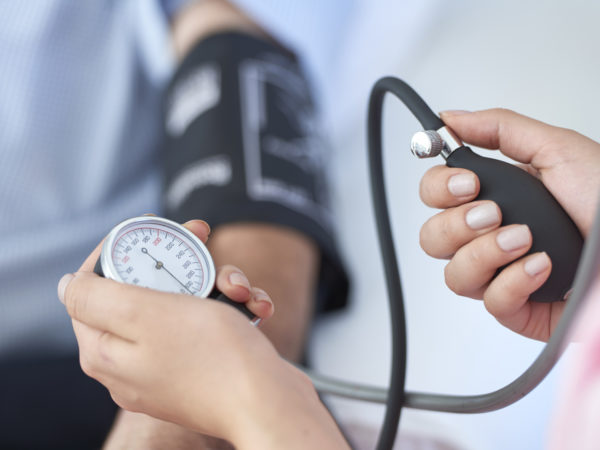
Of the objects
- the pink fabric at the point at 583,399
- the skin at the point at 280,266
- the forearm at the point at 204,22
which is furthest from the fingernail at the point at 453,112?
the forearm at the point at 204,22

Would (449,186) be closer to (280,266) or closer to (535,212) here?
(535,212)

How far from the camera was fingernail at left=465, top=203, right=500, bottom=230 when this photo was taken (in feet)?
0.97

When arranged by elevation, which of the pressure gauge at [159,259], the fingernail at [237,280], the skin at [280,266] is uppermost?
the fingernail at [237,280]

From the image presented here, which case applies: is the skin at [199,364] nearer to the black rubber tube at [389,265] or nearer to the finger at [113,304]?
the finger at [113,304]

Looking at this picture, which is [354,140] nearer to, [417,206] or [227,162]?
[227,162]

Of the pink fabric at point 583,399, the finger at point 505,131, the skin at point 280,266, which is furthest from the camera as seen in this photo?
the skin at point 280,266

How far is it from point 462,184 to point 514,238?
4cm

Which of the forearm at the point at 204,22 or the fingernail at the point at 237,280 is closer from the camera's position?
the fingernail at the point at 237,280

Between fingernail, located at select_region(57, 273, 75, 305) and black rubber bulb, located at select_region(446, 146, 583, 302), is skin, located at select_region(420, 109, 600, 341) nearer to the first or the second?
black rubber bulb, located at select_region(446, 146, 583, 302)

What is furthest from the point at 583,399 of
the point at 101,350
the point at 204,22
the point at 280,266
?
the point at 204,22

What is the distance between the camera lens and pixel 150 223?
302mm

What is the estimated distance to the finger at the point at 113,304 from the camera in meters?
0.25

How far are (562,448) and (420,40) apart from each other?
529 mm

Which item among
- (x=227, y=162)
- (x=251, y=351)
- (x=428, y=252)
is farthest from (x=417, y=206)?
(x=227, y=162)
